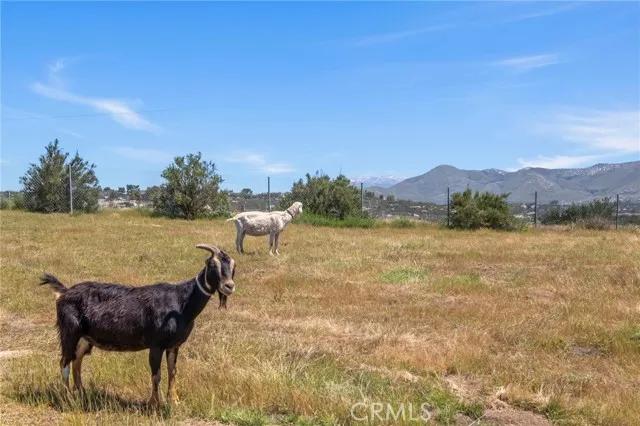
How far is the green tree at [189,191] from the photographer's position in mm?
30188

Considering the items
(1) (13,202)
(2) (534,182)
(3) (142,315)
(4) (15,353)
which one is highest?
(2) (534,182)

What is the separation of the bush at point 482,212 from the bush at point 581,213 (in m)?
4.88

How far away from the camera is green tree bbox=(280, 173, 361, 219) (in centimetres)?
3072

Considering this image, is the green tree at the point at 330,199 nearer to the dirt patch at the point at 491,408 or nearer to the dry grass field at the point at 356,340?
the dry grass field at the point at 356,340

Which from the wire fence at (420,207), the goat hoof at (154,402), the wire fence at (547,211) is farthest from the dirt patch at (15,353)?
the wire fence at (547,211)

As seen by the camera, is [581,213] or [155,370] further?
[581,213]

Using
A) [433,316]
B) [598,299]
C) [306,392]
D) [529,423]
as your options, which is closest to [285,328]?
[433,316]

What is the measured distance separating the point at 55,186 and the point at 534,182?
222 ft

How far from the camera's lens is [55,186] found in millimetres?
29500

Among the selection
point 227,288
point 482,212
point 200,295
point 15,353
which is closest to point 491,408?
point 227,288

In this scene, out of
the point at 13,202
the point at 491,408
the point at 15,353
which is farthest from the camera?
the point at 13,202

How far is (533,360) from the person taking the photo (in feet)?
24.6

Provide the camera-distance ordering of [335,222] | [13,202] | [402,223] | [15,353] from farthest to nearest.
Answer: [13,202] → [402,223] → [335,222] → [15,353]

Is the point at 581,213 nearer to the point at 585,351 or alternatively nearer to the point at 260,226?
the point at 260,226
